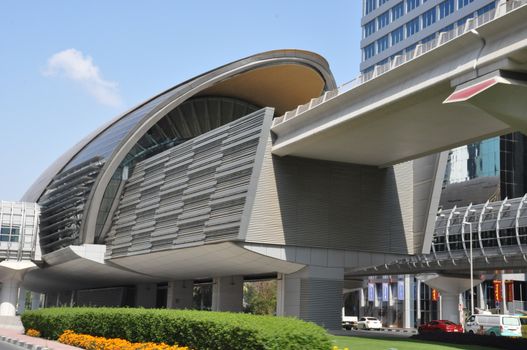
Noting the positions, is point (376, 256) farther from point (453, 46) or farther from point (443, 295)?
point (443, 295)

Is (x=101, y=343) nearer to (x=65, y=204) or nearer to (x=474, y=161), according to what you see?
(x=65, y=204)

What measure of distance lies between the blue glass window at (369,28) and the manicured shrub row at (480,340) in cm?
7242

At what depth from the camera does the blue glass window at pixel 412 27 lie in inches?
3472

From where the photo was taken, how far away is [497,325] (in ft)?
151

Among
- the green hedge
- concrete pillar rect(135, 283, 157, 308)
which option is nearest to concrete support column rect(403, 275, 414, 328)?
concrete pillar rect(135, 283, 157, 308)

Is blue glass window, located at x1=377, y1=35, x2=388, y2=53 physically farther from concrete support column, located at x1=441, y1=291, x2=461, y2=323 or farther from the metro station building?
concrete support column, located at x1=441, y1=291, x2=461, y2=323

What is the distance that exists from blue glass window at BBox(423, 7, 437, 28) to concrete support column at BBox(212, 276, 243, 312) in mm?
50186

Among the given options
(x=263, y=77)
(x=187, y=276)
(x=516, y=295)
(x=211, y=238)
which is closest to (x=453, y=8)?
(x=516, y=295)

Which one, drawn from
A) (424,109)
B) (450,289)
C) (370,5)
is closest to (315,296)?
(424,109)

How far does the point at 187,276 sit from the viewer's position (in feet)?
168

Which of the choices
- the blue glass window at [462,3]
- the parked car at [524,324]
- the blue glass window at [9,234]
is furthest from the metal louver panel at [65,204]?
the blue glass window at [462,3]

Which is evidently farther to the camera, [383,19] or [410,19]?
[383,19]

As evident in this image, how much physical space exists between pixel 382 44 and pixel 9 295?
59.0 metres

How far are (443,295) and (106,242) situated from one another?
31.9 metres
